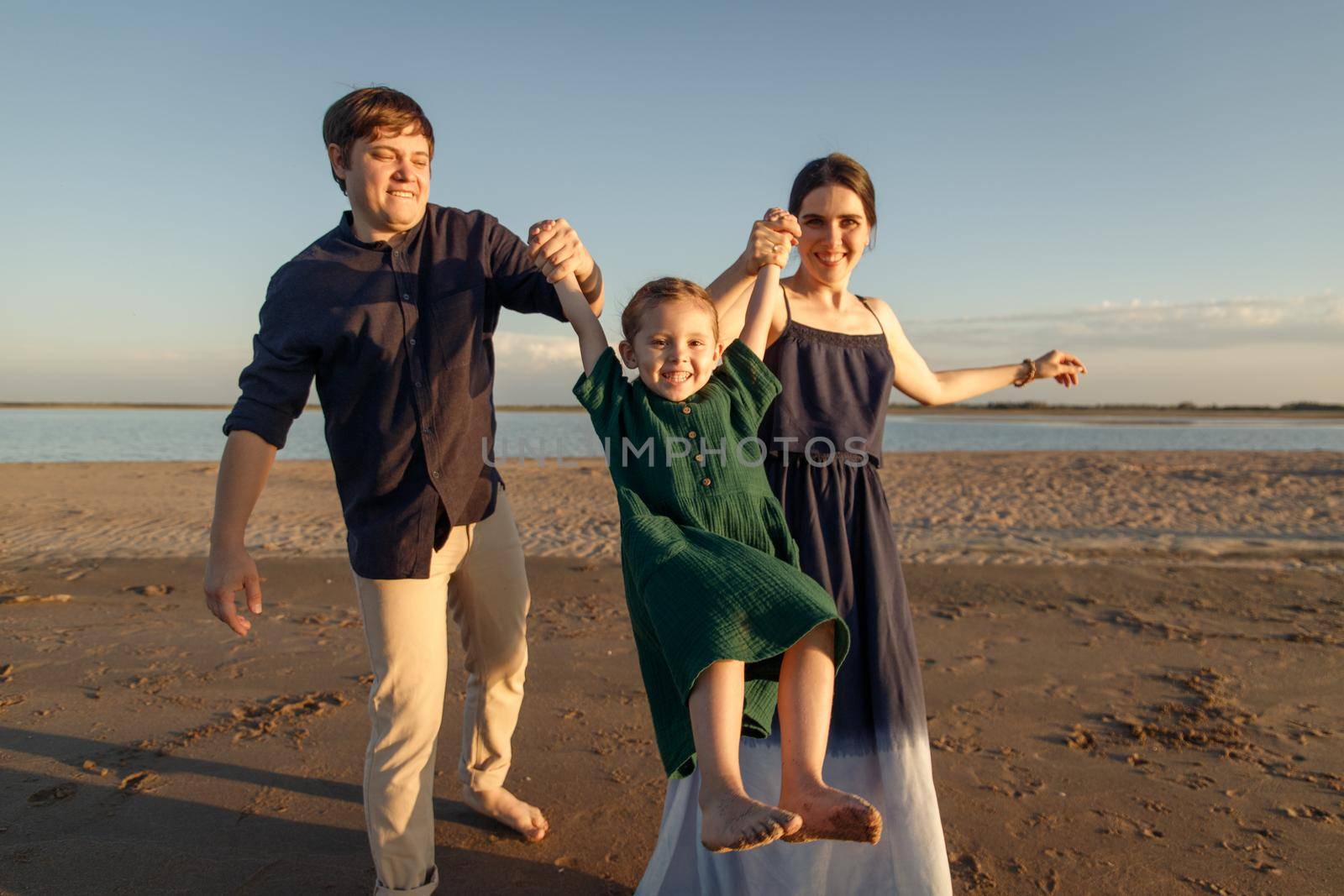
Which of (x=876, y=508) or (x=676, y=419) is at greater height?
(x=676, y=419)

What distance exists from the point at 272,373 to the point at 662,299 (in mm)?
1163

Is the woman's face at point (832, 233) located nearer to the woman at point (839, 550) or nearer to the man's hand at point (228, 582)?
the woman at point (839, 550)

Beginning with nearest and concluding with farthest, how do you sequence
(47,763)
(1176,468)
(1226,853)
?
(1226,853) → (47,763) → (1176,468)

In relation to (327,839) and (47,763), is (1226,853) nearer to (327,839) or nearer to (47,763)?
(327,839)

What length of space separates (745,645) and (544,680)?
320cm

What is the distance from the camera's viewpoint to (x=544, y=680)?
4.92 m

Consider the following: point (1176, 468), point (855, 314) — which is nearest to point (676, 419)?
point (855, 314)

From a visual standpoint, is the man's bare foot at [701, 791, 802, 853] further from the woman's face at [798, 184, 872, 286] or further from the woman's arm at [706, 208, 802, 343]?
the woman's face at [798, 184, 872, 286]

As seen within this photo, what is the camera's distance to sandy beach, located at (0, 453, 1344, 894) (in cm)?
307

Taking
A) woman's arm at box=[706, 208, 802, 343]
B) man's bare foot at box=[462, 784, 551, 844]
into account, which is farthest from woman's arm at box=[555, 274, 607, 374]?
man's bare foot at box=[462, 784, 551, 844]

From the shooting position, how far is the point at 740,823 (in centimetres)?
181

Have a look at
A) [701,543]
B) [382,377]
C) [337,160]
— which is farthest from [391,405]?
[701,543]

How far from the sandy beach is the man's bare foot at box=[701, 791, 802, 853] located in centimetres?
130

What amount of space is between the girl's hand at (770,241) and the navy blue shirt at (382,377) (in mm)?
663
